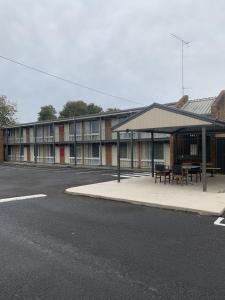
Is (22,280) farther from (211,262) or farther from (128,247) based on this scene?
(211,262)

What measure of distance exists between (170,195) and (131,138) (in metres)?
15.9

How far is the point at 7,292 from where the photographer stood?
3969 millimetres

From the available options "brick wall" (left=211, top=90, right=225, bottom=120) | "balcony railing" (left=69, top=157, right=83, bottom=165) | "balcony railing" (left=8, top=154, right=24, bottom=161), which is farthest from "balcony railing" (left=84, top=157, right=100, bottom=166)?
"brick wall" (left=211, top=90, right=225, bottom=120)

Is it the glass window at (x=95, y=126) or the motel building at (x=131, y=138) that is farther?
the glass window at (x=95, y=126)

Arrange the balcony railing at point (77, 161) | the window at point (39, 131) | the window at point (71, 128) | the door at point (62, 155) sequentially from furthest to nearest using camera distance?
the window at point (39, 131) < the door at point (62, 155) < the window at point (71, 128) < the balcony railing at point (77, 161)

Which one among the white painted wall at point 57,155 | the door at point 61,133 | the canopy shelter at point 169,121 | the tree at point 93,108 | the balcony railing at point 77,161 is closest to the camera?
the canopy shelter at point 169,121

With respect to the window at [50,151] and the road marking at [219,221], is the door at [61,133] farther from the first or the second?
the road marking at [219,221]

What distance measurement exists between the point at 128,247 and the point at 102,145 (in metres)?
24.9

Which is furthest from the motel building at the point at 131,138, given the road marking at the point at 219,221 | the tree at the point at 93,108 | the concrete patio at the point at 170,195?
the tree at the point at 93,108

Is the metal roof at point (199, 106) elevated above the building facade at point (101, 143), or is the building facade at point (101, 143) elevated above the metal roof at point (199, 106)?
the metal roof at point (199, 106)

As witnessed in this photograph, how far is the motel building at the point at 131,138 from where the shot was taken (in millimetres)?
13570

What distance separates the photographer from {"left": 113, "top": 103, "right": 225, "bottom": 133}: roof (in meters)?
12.1

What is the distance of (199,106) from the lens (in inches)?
896

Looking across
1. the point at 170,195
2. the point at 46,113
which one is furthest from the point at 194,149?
the point at 46,113
